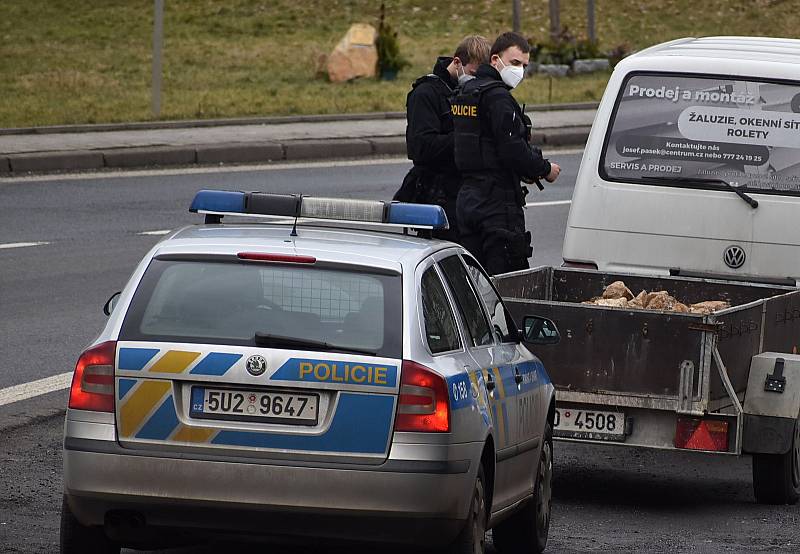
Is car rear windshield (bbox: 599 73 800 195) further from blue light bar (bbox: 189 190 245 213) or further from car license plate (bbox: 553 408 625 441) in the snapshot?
blue light bar (bbox: 189 190 245 213)

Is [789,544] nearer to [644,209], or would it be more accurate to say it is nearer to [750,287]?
[750,287]

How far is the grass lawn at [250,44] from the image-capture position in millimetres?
26250

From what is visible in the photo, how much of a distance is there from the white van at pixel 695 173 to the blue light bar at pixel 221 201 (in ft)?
12.3

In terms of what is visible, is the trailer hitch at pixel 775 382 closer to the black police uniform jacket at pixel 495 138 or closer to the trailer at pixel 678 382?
the trailer at pixel 678 382

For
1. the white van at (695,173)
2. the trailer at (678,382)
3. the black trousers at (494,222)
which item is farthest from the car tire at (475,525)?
the white van at (695,173)

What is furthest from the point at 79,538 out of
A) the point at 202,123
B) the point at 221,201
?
the point at 202,123

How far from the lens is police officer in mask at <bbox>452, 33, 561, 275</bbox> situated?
30.8 feet

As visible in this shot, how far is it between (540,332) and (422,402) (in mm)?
1452

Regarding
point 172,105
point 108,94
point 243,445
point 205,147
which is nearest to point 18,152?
point 205,147

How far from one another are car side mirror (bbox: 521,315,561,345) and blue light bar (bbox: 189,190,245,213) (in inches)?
48.7

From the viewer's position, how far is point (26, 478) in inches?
313

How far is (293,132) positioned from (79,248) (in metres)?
8.04

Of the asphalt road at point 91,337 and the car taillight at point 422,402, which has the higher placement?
the car taillight at point 422,402

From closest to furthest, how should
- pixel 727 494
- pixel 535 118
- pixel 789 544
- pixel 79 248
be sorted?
pixel 789 544
pixel 727 494
pixel 79 248
pixel 535 118
